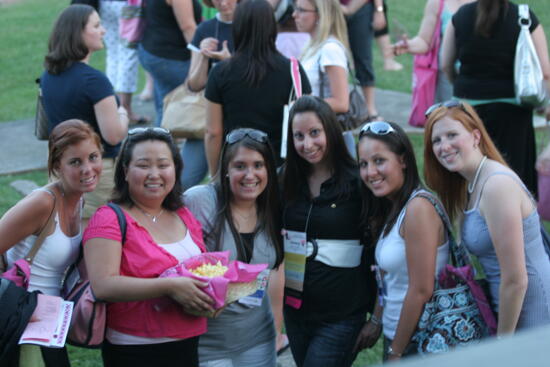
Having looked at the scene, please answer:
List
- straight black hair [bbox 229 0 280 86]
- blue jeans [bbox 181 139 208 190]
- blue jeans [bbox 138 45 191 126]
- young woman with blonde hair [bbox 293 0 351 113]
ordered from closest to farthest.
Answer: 1. straight black hair [bbox 229 0 280 86]
2. young woman with blonde hair [bbox 293 0 351 113]
3. blue jeans [bbox 181 139 208 190]
4. blue jeans [bbox 138 45 191 126]

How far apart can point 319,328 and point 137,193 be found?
1.09 metres

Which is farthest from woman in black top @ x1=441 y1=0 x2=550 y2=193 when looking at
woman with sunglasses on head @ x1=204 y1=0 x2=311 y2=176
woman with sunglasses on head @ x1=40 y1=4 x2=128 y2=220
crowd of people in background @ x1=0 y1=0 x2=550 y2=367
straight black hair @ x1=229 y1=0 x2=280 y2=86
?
woman with sunglasses on head @ x1=40 y1=4 x2=128 y2=220

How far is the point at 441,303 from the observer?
2.85 m

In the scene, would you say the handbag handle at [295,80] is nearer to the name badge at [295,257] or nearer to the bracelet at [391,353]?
the name badge at [295,257]

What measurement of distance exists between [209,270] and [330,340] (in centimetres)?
85

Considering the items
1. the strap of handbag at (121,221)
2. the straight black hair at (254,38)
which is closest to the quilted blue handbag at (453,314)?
the strap of handbag at (121,221)

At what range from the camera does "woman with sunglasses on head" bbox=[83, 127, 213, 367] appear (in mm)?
2551

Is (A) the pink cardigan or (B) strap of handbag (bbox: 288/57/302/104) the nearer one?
(A) the pink cardigan

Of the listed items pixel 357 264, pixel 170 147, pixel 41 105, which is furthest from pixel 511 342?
pixel 41 105

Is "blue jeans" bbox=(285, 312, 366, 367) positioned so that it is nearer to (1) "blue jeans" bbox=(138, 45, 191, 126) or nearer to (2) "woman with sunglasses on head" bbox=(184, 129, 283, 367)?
(2) "woman with sunglasses on head" bbox=(184, 129, 283, 367)

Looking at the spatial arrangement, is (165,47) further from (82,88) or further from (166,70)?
(82,88)

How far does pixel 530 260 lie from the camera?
9.29 ft

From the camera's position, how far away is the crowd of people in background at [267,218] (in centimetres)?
268

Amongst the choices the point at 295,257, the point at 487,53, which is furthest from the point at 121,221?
the point at 487,53
